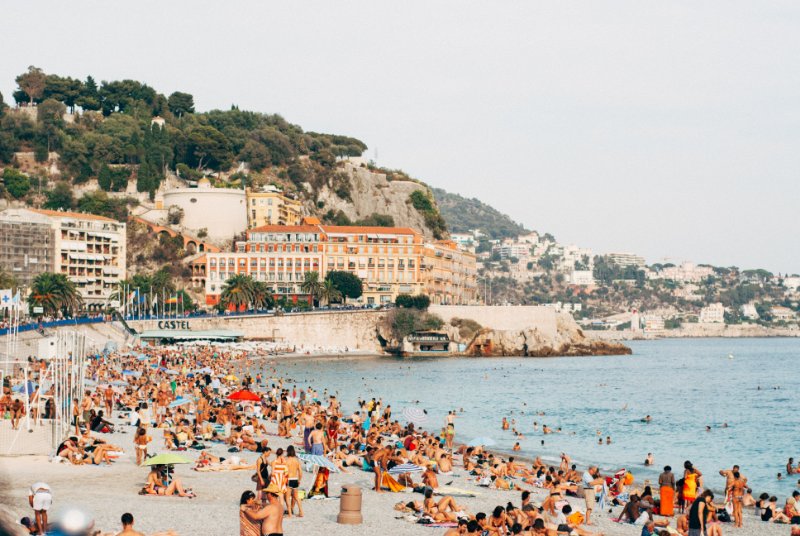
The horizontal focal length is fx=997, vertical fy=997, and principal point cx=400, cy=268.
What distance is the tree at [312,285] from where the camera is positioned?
12031 centimetres

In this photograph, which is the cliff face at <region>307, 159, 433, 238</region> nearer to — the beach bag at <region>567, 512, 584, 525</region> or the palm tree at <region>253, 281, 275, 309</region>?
the palm tree at <region>253, 281, 275, 309</region>

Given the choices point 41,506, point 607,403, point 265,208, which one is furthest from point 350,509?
point 265,208

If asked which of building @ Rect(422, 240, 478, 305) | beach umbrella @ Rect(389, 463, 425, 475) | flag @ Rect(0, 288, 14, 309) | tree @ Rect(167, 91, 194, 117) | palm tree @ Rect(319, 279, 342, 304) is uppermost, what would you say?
tree @ Rect(167, 91, 194, 117)

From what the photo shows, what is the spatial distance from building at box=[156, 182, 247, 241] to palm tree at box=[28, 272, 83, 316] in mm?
40702

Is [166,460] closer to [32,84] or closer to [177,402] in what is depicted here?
[177,402]

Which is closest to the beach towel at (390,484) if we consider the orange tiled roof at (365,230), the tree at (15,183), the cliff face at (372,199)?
the orange tiled roof at (365,230)

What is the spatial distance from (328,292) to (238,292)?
35.7 feet

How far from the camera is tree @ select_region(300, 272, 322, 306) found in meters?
120

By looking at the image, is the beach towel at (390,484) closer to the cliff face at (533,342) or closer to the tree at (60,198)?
the cliff face at (533,342)

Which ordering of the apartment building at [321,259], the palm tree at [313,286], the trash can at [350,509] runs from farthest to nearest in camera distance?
the apartment building at [321,259] < the palm tree at [313,286] < the trash can at [350,509]

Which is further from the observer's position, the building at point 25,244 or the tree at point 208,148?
the tree at point 208,148

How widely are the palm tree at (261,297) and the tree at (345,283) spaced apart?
7.34m

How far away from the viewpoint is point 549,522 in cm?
1984

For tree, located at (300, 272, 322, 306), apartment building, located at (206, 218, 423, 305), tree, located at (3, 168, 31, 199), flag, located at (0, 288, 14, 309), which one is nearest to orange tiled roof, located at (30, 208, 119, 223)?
tree, located at (3, 168, 31, 199)
